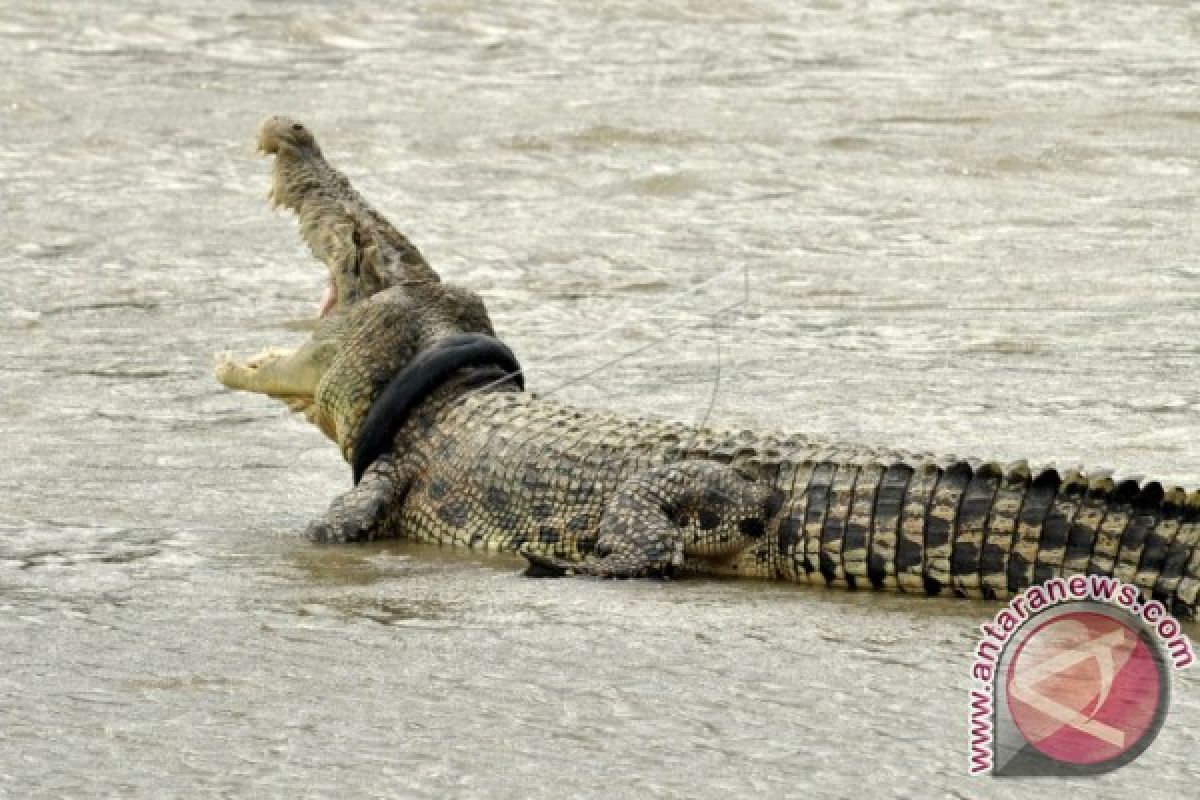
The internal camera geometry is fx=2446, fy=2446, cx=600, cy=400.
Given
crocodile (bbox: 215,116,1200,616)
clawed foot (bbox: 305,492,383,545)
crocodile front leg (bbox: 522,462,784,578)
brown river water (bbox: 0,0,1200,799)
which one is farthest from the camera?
clawed foot (bbox: 305,492,383,545)

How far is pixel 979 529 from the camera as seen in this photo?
6.32m

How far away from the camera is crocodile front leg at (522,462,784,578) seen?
22.1 feet

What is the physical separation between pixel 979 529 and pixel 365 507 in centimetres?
209

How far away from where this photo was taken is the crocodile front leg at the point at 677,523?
6.73 metres

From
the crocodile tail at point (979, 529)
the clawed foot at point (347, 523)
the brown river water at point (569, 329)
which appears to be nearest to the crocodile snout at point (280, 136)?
the brown river water at point (569, 329)

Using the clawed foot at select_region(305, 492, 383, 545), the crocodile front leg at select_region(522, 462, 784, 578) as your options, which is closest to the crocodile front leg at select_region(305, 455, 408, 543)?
the clawed foot at select_region(305, 492, 383, 545)

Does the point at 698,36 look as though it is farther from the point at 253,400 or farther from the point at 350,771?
the point at 350,771

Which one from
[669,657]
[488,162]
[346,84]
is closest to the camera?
[669,657]

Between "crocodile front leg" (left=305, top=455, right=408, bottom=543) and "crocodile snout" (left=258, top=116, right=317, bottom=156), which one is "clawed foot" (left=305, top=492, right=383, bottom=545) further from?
"crocodile snout" (left=258, top=116, right=317, bottom=156)

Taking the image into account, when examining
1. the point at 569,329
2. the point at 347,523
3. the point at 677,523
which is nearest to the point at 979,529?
the point at 677,523

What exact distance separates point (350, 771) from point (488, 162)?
397 inches

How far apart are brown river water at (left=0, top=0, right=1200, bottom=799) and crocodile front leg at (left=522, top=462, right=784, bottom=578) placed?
0.12 metres

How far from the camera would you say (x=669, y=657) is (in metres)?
5.76

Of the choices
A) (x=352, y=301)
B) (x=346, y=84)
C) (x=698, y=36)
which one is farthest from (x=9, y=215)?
(x=698, y=36)
